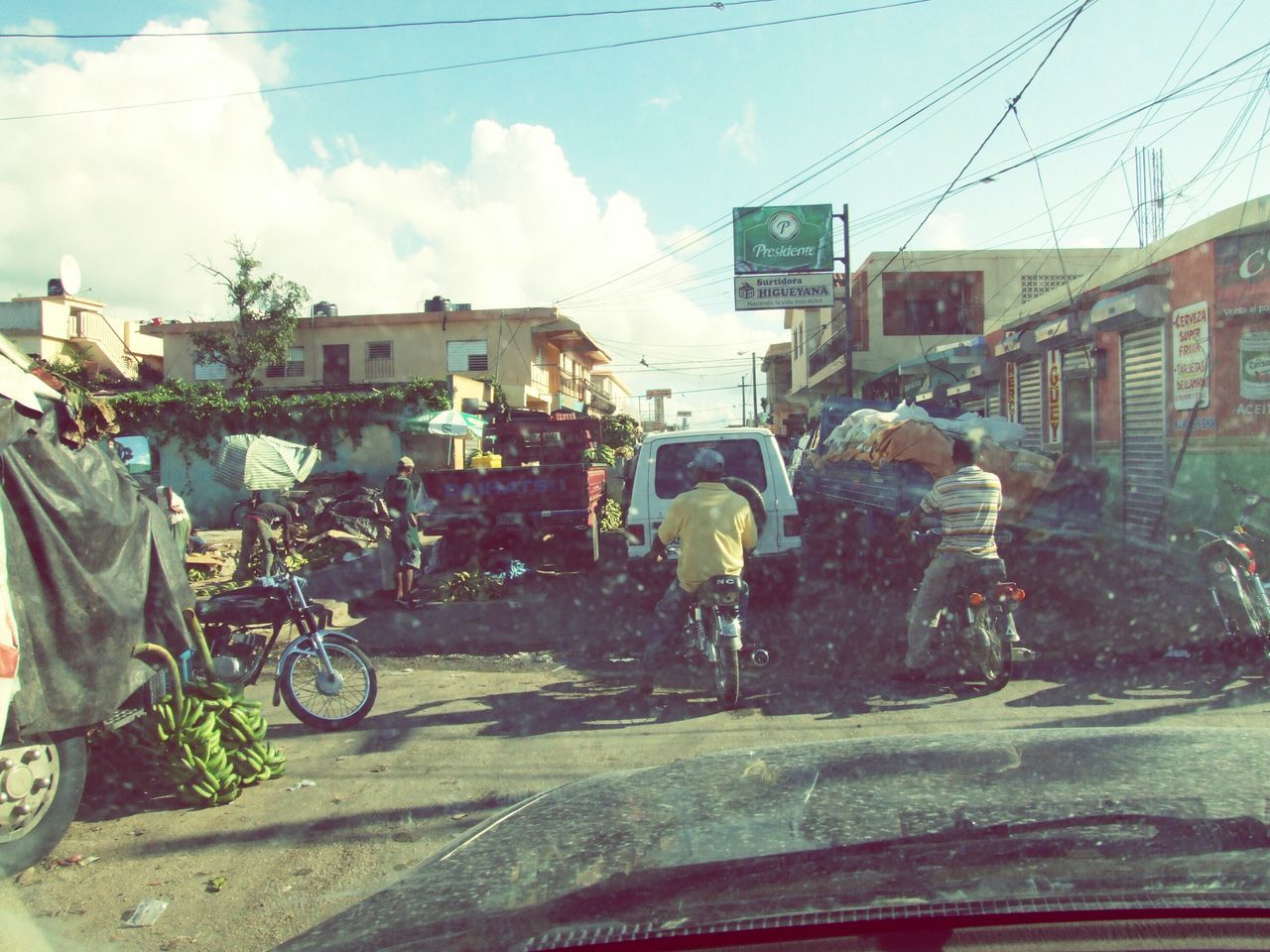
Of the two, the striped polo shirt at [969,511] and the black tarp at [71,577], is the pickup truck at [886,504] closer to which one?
the striped polo shirt at [969,511]

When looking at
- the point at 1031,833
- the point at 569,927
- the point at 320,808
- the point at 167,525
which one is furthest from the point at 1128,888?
the point at 167,525

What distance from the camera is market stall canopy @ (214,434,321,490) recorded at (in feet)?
66.5

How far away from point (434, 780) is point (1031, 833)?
3.84 m

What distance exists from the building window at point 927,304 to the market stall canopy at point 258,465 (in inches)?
810

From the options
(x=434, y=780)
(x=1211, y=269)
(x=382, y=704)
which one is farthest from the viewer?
(x=1211, y=269)

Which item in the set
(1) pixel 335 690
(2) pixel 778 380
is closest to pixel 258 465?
(1) pixel 335 690

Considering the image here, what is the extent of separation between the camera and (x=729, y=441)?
10.2 metres

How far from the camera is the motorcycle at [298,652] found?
632 centimetres

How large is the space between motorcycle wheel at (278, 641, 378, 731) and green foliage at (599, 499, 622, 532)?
11.7 m

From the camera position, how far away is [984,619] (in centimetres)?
677

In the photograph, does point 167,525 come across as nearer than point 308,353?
Yes

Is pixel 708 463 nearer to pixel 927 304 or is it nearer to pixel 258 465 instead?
pixel 258 465

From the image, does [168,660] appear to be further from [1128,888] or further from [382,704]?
[1128,888]

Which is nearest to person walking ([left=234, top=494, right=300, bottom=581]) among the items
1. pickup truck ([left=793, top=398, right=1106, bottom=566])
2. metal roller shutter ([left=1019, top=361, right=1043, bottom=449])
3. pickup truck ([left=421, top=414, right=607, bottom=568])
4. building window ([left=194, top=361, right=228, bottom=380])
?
pickup truck ([left=421, top=414, right=607, bottom=568])
